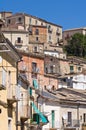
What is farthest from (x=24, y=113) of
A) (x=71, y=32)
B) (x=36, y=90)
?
(x=71, y=32)

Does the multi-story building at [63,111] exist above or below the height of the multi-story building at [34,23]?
below

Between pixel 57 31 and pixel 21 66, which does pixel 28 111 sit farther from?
pixel 57 31

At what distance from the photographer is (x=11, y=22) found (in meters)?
143

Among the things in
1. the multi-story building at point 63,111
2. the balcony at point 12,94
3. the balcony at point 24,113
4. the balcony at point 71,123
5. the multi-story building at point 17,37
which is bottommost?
the balcony at point 71,123

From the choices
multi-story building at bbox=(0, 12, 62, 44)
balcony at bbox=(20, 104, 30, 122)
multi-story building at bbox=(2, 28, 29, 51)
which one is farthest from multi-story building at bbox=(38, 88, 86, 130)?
multi-story building at bbox=(0, 12, 62, 44)

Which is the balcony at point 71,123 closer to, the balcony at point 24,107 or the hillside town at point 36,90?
the hillside town at point 36,90

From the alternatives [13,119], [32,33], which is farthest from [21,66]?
[32,33]

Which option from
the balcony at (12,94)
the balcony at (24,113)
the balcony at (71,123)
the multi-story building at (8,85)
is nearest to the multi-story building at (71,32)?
the balcony at (71,123)

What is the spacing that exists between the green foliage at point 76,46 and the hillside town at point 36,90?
16.9 metres

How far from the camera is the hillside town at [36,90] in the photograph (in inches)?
1052

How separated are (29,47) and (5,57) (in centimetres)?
8765

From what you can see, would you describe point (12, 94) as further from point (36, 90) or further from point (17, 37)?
point (17, 37)

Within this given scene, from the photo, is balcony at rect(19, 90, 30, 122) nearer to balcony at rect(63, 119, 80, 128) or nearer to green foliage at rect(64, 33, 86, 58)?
balcony at rect(63, 119, 80, 128)

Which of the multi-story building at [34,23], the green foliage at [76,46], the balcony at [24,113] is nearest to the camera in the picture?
the balcony at [24,113]
